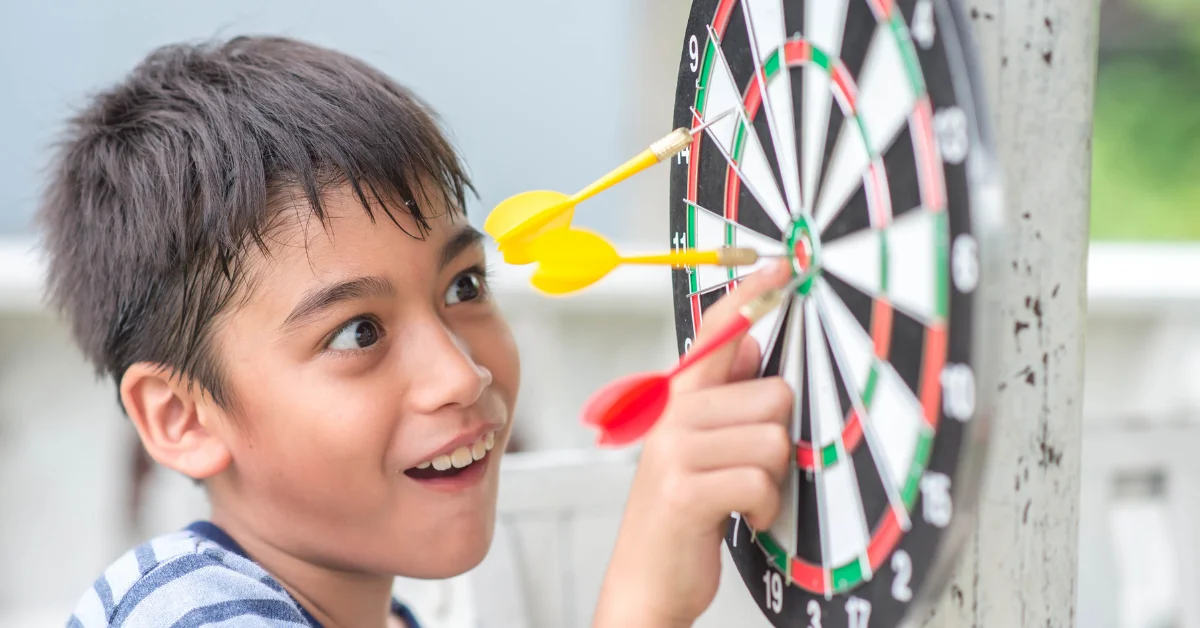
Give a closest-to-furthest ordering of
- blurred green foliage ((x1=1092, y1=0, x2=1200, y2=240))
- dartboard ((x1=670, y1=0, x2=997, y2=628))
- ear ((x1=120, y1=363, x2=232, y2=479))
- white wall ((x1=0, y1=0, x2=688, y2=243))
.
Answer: dartboard ((x1=670, y1=0, x2=997, y2=628)) < ear ((x1=120, y1=363, x2=232, y2=479)) < white wall ((x1=0, y1=0, x2=688, y2=243)) < blurred green foliage ((x1=1092, y1=0, x2=1200, y2=240))

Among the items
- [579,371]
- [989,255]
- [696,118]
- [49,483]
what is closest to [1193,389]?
[579,371]

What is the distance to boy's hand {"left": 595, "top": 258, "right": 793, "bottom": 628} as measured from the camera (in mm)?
507

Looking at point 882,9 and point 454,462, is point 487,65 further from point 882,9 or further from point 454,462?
point 882,9

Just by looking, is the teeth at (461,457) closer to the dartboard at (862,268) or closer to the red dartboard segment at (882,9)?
the dartboard at (862,268)

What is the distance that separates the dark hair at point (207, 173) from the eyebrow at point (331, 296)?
5 cm

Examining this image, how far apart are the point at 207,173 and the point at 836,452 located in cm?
49

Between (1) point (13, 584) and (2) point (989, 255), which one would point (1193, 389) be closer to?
(2) point (989, 255)

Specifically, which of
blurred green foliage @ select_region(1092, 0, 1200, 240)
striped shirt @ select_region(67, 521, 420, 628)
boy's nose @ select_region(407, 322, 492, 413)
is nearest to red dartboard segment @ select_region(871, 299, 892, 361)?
boy's nose @ select_region(407, 322, 492, 413)

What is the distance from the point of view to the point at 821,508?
515 millimetres

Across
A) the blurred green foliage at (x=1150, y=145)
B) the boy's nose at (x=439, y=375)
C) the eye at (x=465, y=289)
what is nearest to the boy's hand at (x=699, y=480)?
the boy's nose at (x=439, y=375)

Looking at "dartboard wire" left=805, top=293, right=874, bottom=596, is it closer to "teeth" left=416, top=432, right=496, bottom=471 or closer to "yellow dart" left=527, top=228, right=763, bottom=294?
"yellow dart" left=527, top=228, right=763, bottom=294

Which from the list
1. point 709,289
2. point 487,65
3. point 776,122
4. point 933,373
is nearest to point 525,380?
point 487,65

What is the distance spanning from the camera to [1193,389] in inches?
77.0

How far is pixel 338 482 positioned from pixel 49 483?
170cm
